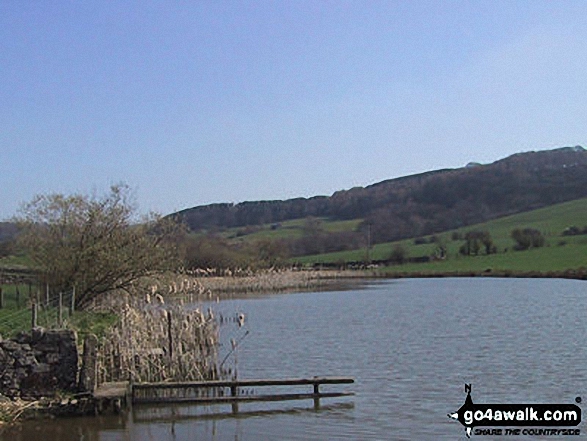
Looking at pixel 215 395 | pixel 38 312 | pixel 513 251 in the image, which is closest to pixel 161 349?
pixel 215 395

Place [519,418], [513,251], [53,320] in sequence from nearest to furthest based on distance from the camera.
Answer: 1. [519,418]
2. [53,320]
3. [513,251]

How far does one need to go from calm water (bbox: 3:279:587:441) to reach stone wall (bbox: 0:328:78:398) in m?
1.17

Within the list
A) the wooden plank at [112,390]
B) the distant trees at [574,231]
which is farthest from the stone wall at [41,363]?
the distant trees at [574,231]

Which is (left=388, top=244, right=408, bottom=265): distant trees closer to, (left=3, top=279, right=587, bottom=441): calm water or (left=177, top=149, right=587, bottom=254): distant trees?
(left=177, top=149, right=587, bottom=254): distant trees

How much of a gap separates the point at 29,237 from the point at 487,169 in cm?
10947

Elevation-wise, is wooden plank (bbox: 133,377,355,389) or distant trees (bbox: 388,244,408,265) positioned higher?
distant trees (bbox: 388,244,408,265)

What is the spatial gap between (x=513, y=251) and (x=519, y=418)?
238ft

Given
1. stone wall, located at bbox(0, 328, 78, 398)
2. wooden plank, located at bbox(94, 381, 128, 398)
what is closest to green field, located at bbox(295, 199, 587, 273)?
wooden plank, located at bbox(94, 381, 128, 398)

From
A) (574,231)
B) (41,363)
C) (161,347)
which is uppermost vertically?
(574,231)

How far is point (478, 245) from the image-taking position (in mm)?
88875

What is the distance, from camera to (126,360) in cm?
1778

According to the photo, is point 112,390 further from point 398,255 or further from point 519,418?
point 398,255

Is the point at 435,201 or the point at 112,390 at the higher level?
the point at 435,201

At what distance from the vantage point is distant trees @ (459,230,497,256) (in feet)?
286
